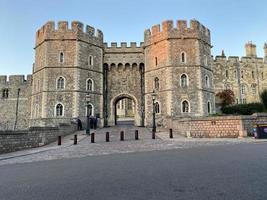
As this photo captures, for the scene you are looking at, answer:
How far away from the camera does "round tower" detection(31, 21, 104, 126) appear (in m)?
22.1

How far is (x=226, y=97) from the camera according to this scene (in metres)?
30.9

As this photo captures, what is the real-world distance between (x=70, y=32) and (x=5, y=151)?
611 inches

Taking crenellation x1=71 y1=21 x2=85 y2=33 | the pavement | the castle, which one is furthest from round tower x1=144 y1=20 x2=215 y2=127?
the pavement

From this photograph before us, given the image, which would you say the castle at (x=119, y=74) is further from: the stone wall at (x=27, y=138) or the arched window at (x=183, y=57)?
the stone wall at (x=27, y=138)

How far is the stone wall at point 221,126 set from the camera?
14523 millimetres

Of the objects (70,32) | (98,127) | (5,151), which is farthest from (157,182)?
(70,32)

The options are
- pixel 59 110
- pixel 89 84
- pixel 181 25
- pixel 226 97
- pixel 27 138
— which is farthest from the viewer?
pixel 226 97

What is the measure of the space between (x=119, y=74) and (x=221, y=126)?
15252 millimetres

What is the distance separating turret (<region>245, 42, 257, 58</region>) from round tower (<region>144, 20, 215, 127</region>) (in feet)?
55.5

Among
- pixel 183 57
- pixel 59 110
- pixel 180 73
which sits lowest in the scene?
pixel 59 110

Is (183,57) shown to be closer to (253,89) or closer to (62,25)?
(62,25)

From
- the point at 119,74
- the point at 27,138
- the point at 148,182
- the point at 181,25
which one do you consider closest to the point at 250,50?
the point at 181,25

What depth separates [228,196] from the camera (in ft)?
11.4

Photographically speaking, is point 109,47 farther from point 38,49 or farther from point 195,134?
point 195,134
